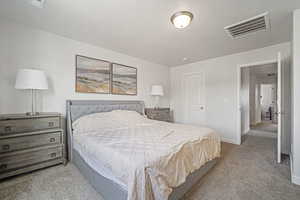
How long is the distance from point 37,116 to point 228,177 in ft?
10.1

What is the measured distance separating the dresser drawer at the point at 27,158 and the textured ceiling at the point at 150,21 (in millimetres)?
2101

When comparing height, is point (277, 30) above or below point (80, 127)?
above

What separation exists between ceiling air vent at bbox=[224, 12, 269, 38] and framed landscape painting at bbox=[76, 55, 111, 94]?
2.65 m

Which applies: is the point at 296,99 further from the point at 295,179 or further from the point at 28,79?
the point at 28,79

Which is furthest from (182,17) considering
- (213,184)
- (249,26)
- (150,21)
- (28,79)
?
(28,79)

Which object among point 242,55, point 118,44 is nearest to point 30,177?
point 118,44

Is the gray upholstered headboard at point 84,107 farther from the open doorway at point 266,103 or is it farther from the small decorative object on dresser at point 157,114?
the open doorway at point 266,103

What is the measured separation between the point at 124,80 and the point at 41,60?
5.81 ft

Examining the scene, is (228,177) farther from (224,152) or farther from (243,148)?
(243,148)

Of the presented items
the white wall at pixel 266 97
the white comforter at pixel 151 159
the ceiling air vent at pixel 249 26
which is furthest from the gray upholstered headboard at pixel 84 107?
the white wall at pixel 266 97

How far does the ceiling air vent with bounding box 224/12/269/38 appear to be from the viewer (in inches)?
82.8

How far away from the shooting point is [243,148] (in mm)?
3320

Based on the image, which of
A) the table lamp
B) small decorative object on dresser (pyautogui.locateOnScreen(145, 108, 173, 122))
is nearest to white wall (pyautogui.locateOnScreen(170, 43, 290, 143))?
small decorative object on dresser (pyautogui.locateOnScreen(145, 108, 173, 122))

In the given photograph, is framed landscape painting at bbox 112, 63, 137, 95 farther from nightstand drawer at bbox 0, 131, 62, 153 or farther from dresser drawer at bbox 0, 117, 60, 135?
nightstand drawer at bbox 0, 131, 62, 153
